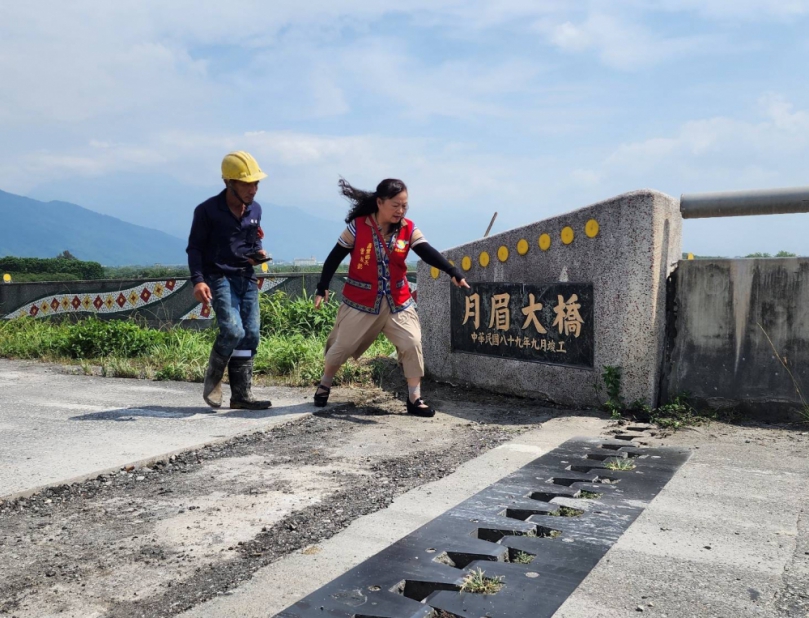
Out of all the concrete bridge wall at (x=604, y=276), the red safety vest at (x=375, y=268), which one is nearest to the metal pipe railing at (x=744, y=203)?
the concrete bridge wall at (x=604, y=276)

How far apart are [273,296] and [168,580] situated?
7.66 meters

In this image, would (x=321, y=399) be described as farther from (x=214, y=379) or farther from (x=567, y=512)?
(x=567, y=512)

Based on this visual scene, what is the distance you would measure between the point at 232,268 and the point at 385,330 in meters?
1.16

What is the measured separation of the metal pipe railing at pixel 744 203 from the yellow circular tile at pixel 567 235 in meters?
0.75

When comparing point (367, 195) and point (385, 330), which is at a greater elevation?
point (367, 195)

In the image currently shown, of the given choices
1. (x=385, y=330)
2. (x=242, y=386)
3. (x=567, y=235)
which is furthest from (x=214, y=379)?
(x=567, y=235)

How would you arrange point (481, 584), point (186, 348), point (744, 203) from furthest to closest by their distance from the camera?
1. point (186, 348)
2. point (744, 203)
3. point (481, 584)

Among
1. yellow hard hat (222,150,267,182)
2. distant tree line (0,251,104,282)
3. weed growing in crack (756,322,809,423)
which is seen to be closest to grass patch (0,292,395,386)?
yellow hard hat (222,150,267,182)

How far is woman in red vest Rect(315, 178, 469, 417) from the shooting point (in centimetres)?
507

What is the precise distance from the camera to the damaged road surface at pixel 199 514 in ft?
7.67

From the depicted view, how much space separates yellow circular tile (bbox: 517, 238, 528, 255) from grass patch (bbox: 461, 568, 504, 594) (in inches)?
135

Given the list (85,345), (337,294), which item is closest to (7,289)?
(85,345)

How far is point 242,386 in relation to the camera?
17.1 feet

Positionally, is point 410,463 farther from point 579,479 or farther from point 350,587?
point 350,587
